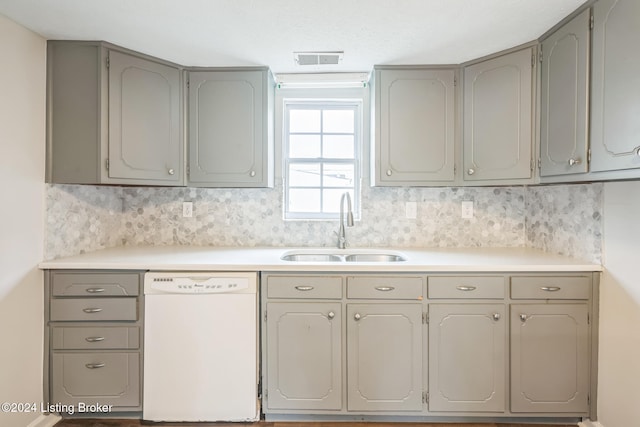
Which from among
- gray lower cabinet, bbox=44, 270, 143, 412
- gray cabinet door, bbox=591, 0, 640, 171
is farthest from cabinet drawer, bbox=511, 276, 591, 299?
gray lower cabinet, bbox=44, 270, 143, 412

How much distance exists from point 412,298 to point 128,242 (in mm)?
2150

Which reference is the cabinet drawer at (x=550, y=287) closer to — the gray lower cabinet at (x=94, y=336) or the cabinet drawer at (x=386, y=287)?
the cabinet drawer at (x=386, y=287)

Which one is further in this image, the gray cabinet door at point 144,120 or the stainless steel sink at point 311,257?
the stainless steel sink at point 311,257

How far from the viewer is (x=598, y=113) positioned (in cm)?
155

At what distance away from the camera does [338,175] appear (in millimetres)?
2699

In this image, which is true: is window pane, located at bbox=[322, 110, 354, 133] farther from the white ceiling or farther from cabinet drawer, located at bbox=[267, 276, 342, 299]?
cabinet drawer, located at bbox=[267, 276, 342, 299]

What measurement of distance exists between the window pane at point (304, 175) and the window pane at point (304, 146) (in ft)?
0.26

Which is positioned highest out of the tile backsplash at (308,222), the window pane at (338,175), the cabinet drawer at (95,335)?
the window pane at (338,175)

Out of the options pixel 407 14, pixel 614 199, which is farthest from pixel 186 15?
pixel 614 199

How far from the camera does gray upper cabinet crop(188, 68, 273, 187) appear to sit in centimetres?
229

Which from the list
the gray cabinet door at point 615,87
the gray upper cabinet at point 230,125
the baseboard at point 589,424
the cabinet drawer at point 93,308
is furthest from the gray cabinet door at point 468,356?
the cabinet drawer at point 93,308

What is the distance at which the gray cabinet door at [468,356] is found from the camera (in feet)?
6.20

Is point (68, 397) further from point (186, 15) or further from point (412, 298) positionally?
point (186, 15)

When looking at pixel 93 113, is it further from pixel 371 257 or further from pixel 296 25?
pixel 371 257
